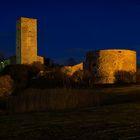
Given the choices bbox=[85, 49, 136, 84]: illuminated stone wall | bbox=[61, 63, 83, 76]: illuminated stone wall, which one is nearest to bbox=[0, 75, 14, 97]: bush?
bbox=[85, 49, 136, 84]: illuminated stone wall

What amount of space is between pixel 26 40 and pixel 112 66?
609 inches

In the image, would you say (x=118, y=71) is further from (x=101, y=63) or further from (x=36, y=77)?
(x=36, y=77)

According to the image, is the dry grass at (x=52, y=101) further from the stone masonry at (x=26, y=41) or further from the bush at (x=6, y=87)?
the stone masonry at (x=26, y=41)

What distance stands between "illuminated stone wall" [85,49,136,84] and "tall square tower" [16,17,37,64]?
13.0m

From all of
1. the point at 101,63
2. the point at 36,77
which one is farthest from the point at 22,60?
the point at 101,63

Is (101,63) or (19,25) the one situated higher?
(19,25)

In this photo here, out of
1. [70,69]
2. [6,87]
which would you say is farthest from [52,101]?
[70,69]

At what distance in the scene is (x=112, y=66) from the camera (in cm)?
3725

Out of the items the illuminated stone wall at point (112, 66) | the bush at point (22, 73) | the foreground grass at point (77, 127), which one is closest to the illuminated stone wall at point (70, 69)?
the bush at point (22, 73)

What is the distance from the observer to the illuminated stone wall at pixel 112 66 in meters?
37.1

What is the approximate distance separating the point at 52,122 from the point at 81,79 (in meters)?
26.2

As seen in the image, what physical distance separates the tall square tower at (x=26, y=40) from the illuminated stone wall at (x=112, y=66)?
13.0m

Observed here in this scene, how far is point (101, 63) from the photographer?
3731cm

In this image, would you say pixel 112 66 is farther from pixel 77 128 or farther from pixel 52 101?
pixel 77 128
